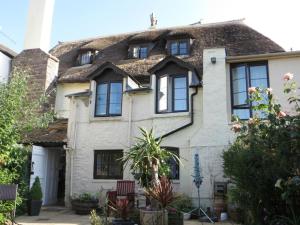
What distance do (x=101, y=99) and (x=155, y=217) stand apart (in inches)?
314

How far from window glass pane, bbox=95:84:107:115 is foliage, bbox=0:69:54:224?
241cm

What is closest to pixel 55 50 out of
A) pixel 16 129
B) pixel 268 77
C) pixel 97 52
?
pixel 97 52

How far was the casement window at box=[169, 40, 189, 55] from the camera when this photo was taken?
18203 mm

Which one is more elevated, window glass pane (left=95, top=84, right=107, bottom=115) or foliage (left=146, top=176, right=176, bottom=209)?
window glass pane (left=95, top=84, right=107, bottom=115)

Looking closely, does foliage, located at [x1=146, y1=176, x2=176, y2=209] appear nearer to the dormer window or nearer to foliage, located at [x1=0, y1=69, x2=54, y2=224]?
foliage, located at [x1=0, y1=69, x2=54, y2=224]

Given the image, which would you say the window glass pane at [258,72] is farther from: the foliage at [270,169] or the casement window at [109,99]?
the casement window at [109,99]

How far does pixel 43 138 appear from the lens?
14969 mm

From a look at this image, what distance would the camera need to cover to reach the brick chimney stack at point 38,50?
17.9 m

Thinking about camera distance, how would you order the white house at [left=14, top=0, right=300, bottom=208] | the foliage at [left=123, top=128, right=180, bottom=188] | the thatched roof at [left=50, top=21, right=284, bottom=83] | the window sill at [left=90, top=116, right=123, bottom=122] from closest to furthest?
1. the foliage at [left=123, top=128, right=180, bottom=188]
2. the white house at [left=14, top=0, right=300, bottom=208]
3. the window sill at [left=90, top=116, right=123, bottom=122]
4. the thatched roof at [left=50, top=21, right=284, bottom=83]

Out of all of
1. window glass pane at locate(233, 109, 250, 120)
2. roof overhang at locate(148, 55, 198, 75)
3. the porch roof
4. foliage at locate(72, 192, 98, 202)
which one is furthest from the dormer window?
window glass pane at locate(233, 109, 250, 120)

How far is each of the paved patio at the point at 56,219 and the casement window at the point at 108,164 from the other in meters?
2.06

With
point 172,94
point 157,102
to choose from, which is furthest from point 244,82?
point 157,102

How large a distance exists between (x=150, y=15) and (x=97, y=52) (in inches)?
324

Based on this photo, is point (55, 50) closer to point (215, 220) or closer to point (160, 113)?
point (160, 113)
